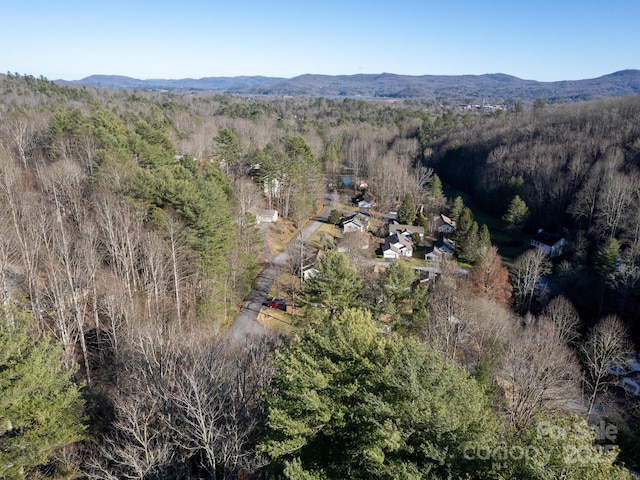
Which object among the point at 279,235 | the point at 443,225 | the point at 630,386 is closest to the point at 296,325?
the point at 279,235

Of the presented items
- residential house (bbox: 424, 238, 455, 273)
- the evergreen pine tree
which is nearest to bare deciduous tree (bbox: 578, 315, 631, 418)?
residential house (bbox: 424, 238, 455, 273)

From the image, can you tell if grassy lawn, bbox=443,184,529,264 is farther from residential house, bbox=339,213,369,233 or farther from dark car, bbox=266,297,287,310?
dark car, bbox=266,297,287,310

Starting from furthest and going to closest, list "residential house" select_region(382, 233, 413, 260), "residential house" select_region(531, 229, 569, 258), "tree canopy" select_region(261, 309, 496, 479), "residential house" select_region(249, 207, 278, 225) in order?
"residential house" select_region(249, 207, 278, 225) → "residential house" select_region(531, 229, 569, 258) → "residential house" select_region(382, 233, 413, 260) → "tree canopy" select_region(261, 309, 496, 479)

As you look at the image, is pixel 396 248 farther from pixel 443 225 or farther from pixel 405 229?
pixel 443 225

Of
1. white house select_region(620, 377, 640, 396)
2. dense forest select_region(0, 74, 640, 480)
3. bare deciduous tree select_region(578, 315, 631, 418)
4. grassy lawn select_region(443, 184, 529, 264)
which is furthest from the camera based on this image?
grassy lawn select_region(443, 184, 529, 264)

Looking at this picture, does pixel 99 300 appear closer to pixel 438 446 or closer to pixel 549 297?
pixel 438 446

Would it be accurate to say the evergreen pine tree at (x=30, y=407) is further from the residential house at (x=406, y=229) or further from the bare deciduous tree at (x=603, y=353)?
the residential house at (x=406, y=229)
